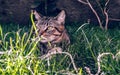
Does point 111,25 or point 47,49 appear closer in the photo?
point 47,49

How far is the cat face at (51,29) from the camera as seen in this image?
18.0ft

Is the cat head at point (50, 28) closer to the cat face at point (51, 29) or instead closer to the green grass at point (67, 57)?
the cat face at point (51, 29)

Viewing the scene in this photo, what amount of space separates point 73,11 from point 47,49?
5.87 feet

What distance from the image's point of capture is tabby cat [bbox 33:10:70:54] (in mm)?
5496

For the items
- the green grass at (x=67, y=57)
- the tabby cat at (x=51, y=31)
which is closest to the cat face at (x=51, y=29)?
the tabby cat at (x=51, y=31)

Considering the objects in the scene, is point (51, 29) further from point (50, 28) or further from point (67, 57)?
point (67, 57)

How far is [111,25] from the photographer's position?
7.16m

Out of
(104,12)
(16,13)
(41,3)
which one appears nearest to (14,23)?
(16,13)

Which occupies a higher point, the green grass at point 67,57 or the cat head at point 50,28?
the cat head at point 50,28

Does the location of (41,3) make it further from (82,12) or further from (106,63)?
(106,63)

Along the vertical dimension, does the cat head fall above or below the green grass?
above

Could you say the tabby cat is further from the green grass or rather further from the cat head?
the green grass

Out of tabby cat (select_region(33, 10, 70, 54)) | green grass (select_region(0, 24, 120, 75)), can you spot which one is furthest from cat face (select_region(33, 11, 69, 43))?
green grass (select_region(0, 24, 120, 75))

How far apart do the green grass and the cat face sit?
0.71 ft
